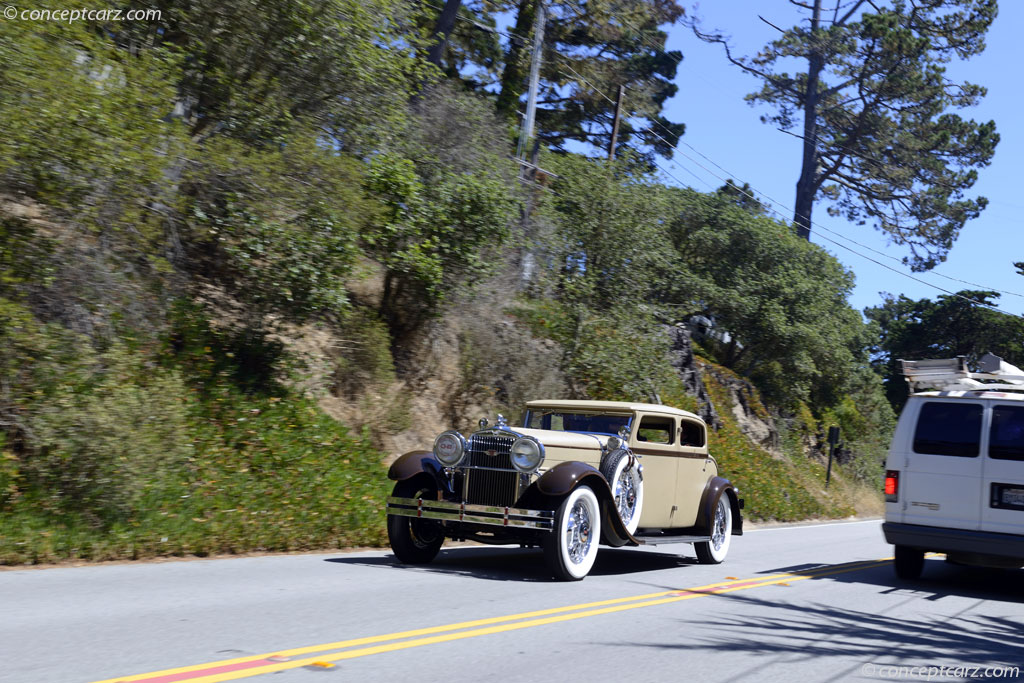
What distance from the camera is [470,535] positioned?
9.92m

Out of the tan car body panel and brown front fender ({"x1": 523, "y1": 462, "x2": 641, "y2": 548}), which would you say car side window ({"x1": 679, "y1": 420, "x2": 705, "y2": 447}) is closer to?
the tan car body panel

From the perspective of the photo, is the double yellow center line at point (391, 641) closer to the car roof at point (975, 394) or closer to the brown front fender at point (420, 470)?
the brown front fender at point (420, 470)

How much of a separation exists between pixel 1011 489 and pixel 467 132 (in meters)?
13.6

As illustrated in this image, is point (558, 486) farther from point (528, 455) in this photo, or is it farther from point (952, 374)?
point (952, 374)

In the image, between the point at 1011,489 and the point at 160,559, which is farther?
the point at 1011,489

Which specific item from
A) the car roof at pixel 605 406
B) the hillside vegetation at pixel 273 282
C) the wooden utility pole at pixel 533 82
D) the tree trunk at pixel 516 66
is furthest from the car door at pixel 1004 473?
the tree trunk at pixel 516 66

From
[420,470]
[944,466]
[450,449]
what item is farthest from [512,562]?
[944,466]

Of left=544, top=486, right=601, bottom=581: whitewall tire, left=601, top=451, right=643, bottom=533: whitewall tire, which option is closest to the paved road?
left=544, top=486, right=601, bottom=581: whitewall tire

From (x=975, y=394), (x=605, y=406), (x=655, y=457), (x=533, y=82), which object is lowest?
(x=655, y=457)

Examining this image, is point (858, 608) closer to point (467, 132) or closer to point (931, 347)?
point (467, 132)

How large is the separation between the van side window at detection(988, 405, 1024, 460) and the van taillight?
105 centimetres

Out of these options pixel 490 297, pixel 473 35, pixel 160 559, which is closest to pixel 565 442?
pixel 160 559

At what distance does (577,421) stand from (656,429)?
0.95 meters

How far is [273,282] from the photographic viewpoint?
14102 millimetres
